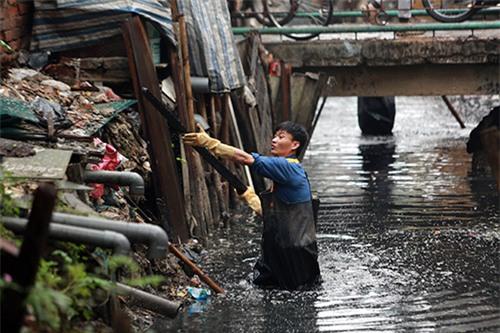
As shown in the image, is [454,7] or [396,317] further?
[454,7]

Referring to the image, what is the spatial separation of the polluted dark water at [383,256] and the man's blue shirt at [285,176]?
0.84 meters

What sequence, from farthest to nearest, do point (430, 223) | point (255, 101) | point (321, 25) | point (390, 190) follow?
point (321, 25), point (390, 190), point (255, 101), point (430, 223)

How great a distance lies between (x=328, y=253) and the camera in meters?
12.0

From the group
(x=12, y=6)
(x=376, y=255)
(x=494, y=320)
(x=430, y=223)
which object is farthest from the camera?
(x=430, y=223)

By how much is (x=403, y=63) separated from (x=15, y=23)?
24.4ft

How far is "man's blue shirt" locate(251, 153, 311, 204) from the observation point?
9.69 metres

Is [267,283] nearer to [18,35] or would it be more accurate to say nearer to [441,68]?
[18,35]

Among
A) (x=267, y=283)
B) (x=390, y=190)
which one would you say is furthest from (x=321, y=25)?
(x=267, y=283)

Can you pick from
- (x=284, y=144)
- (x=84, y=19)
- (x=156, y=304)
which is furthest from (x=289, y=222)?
(x=84, y=19)

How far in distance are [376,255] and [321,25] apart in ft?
24.5

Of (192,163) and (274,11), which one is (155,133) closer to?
(192,163)

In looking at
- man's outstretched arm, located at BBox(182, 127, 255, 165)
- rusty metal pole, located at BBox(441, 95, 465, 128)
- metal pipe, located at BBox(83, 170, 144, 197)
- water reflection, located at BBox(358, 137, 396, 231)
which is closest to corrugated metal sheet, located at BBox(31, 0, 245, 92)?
man's outstretched arm, located at BBox(182, 127, 255, 165)

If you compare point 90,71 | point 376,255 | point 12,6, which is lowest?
point 376,255

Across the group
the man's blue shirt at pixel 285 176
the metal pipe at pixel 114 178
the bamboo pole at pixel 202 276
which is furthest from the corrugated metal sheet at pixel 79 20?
the metal pipe at pixel 114 178
